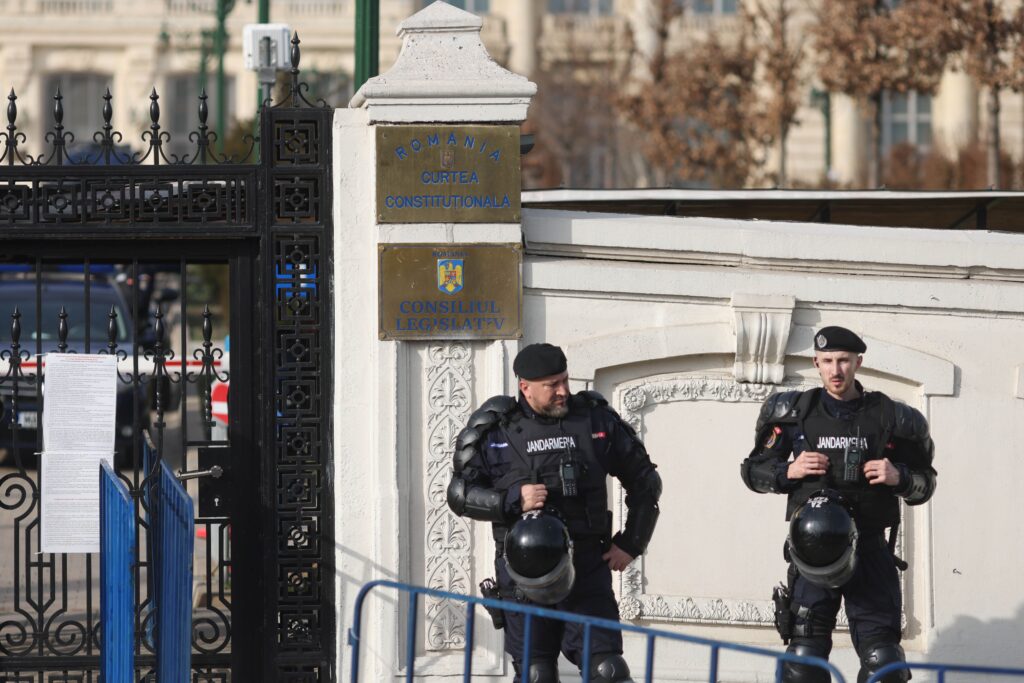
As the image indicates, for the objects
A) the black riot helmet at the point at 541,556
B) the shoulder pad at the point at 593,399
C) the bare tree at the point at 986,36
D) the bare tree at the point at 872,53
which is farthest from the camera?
the bare tree at the point at 872,53

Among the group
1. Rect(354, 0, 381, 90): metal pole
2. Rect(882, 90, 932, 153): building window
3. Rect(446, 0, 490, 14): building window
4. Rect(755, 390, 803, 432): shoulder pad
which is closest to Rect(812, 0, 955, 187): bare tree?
Rect(354, 0, 381, 90): metal pole

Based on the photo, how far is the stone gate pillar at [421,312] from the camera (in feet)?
26.6

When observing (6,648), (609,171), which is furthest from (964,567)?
(609,171)

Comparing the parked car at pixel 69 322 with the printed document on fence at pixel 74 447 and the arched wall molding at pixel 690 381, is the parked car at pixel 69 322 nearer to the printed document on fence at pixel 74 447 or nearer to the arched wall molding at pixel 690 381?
the printed document on fence at pixel 74 447

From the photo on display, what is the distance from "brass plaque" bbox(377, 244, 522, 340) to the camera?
26.6ft

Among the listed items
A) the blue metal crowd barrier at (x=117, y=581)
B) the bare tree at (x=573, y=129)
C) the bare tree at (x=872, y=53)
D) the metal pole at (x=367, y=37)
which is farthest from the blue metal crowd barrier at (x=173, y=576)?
the bare tree at (x=573, y=129)

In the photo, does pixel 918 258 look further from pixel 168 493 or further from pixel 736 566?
pixel 168 493

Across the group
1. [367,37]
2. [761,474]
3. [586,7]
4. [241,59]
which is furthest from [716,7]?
[761,474]

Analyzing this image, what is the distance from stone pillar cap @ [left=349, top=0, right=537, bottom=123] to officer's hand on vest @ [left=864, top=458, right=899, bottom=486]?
2.32 metres

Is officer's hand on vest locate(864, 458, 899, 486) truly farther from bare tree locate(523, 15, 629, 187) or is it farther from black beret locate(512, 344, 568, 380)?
bare tree locate(523, 15, 629, 187)

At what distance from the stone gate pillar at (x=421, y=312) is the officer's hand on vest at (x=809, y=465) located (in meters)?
1.59

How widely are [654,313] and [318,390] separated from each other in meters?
1.64

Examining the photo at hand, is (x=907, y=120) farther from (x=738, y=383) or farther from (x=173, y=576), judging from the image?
(x=173, y=576)

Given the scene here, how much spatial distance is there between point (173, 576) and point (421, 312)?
2090 mm
